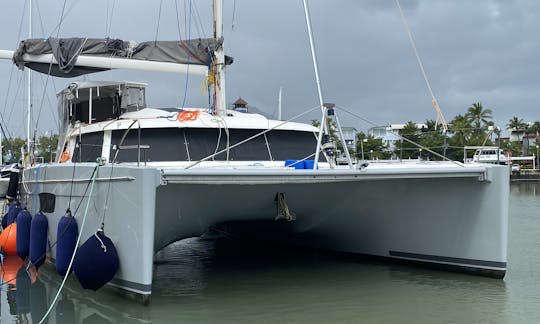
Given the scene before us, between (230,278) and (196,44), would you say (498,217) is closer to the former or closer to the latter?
(230,278)

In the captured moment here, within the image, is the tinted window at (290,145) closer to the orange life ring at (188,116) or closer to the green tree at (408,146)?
the orange life ring at (188,116)

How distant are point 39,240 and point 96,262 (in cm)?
260

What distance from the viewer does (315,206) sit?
8547 mm

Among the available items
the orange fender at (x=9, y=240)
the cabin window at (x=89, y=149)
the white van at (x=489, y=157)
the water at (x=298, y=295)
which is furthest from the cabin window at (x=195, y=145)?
the orange fender at (x=9, y=240)

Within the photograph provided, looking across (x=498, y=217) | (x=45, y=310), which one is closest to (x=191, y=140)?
(x=45, y=310)

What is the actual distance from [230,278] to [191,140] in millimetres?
2050

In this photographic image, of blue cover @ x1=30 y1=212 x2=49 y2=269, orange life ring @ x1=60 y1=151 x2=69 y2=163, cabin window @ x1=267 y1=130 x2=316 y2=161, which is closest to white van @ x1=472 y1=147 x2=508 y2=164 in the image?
cabin window @ x1=267 y1=130 x2=316 y2=161

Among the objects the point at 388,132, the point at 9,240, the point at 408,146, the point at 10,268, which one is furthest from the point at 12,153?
the point at 408,146

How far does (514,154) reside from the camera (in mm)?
62844

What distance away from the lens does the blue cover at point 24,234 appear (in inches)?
366

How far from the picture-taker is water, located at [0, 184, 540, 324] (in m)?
6.37

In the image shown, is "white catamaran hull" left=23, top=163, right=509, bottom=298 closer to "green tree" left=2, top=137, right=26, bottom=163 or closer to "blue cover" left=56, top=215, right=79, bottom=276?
"blue cover" left=56, top=215, right=79, bottom=276

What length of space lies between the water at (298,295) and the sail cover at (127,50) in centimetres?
327

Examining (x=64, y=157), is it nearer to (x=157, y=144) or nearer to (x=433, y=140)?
(x=157, y=144)
